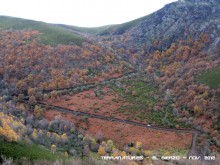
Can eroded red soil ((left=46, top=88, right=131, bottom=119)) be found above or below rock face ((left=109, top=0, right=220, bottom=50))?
below

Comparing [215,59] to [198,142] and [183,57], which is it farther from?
[198,142]

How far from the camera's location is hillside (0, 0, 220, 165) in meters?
53.4

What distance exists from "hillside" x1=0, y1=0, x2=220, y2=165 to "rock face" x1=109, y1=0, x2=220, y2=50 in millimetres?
514

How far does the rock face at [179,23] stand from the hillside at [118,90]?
0.51 meters

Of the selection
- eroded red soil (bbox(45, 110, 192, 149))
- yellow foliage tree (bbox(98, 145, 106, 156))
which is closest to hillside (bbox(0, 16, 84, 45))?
eroded red soil (bbox(45, 110, 192, 149))

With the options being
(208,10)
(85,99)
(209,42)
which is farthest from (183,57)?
(85,99)

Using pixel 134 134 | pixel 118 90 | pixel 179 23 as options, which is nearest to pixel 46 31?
pixel 118 90

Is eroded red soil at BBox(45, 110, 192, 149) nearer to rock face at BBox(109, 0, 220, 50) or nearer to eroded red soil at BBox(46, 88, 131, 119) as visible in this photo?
eroded red soil at BBox(46, 88, 131, 119)

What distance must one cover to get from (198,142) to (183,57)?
171ft

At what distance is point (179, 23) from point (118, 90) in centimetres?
5815

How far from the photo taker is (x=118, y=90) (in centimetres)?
9019

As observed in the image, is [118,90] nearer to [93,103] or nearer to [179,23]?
[93,103]

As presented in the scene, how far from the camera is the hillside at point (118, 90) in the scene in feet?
175

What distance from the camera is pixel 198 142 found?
5856 cm
